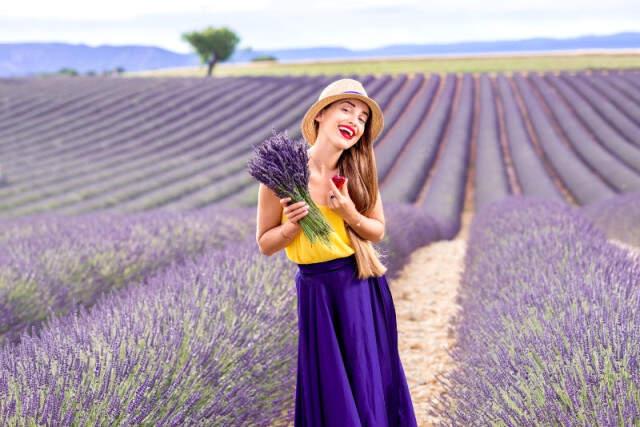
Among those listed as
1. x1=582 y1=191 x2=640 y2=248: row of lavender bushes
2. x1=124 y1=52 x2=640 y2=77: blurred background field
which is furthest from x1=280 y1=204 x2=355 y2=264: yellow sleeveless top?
x1=124 y1=52 x2=640 y2=77: blurred background field

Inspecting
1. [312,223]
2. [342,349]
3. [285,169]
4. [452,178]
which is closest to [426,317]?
[342,349]

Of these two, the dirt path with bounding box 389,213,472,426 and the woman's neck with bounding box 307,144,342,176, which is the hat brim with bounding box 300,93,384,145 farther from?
the dirt path with bounding box 389,213,472,426

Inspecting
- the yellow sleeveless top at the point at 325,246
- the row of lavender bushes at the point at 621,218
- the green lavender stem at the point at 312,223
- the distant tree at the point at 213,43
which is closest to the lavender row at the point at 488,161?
the row of lavender bushes at the point at 621,218

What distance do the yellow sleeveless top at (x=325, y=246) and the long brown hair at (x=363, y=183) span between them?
0.09 ft

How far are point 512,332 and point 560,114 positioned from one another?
17486 mm

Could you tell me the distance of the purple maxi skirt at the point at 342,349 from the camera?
5.88ft

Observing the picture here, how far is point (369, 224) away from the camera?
1834 mm

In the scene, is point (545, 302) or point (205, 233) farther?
point (205, 233)

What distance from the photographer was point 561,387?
1.68 metres

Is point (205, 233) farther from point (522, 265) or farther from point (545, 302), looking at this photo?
point (545, 302)

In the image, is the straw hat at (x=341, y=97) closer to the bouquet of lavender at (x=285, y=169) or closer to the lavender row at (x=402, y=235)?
the bouquet of lavender at (x=285, y=169)

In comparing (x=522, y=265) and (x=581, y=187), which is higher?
(x=522, y=265)

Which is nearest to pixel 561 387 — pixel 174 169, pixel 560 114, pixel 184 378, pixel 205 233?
pixel 184 378

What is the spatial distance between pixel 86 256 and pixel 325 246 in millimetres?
2912
